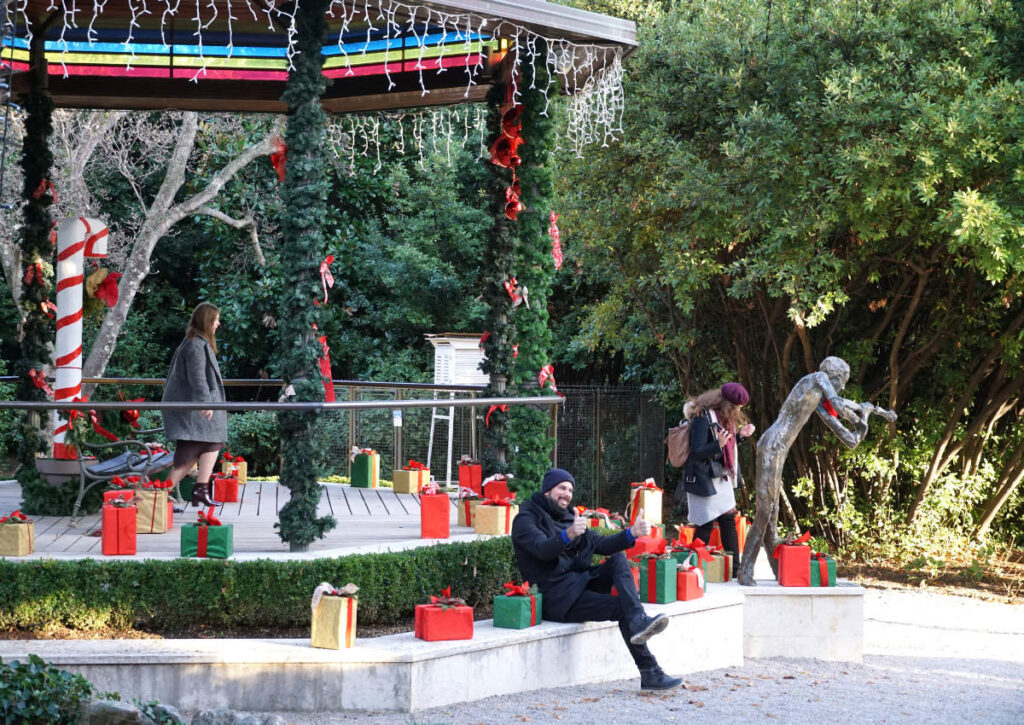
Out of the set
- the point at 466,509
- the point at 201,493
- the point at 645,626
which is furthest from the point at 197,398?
the point at 645,626

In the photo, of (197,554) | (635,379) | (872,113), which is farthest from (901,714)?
(635,379)

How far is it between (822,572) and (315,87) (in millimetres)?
4434

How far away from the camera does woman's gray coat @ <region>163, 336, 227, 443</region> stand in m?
7.07

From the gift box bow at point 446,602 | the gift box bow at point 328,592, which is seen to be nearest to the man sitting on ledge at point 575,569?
the gift box bow at point 446,602

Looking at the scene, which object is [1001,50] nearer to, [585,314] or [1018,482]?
[1018,482]

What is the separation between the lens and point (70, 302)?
8.05 metres

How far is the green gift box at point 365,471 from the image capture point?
9539mm

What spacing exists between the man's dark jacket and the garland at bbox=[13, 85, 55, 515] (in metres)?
3.97

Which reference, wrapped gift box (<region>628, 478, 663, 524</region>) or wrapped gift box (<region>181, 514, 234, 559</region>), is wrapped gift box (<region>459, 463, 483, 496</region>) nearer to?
wrapped gift box (<region>628, 478, 663, 524</region>)

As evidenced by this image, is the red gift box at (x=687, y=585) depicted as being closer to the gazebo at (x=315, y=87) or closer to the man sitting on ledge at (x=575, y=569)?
the man sitting on ledge at (x=575, y=569)

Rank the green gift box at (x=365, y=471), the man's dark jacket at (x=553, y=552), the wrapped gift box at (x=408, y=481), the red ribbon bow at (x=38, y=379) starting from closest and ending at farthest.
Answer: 1. the man's dark jacket at (x=553, y=552)
2. the red ribbon bow at (x=38, y=379)
3. the wrapped gift box at (x=408, y=481)
4. the green gift box at (x=365, y=471)

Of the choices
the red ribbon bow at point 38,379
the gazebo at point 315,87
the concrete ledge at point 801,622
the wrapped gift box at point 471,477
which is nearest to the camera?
the gazebo at point 315,87

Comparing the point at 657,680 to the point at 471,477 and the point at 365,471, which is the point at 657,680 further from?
the point at 365,471

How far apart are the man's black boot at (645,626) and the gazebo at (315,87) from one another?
1.78 meters
